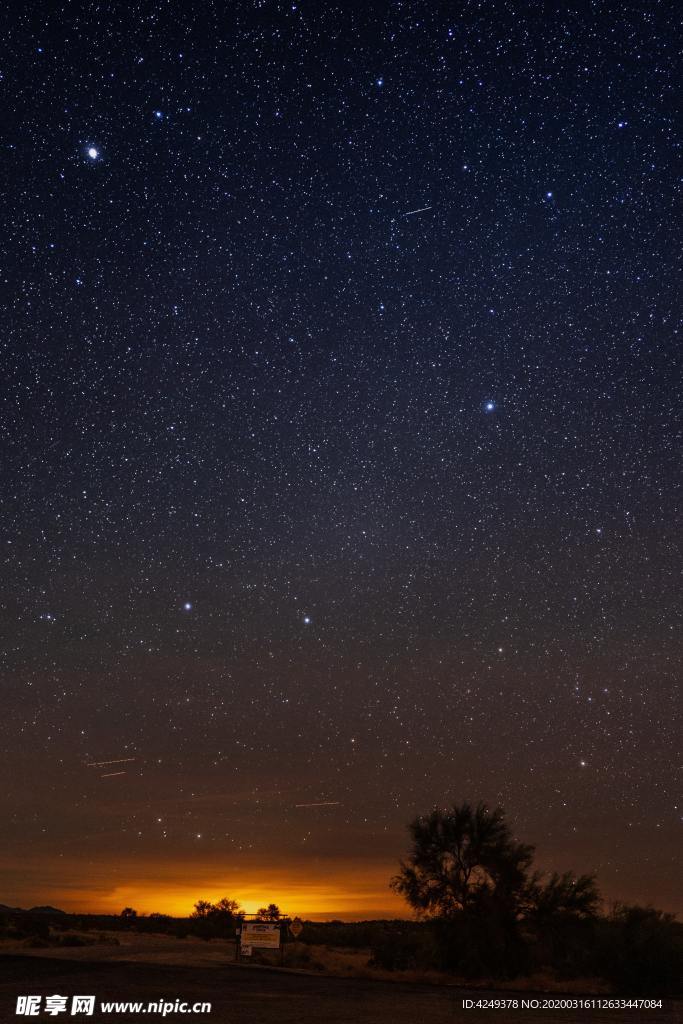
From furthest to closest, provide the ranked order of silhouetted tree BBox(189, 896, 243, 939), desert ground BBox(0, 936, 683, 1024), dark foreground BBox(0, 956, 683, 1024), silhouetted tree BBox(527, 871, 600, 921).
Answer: silhouetted tree BBox(189, 896, 243, 939) → silhouetted tree BBox(527, 871, 600, 921) → desert ground BBox(0, 936, 683, 1024) → dark foreground BBox(0, 956, 683, 1024)

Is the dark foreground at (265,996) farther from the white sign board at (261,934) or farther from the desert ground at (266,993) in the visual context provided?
the white sign board at (261,934)

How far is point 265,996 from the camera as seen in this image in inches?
806

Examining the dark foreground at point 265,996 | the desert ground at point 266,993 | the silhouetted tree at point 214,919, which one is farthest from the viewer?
the silhouetted tree at point 214,919

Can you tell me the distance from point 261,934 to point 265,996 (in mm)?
13393

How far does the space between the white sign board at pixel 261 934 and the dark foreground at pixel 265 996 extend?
14.3ft

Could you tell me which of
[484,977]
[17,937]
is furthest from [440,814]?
[17,937]

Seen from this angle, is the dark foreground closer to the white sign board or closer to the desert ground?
the desert ground

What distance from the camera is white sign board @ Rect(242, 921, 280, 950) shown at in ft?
107

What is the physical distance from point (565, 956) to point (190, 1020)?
16645 mm

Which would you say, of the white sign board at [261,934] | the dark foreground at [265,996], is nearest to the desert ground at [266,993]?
the dark foreground at [265,996]

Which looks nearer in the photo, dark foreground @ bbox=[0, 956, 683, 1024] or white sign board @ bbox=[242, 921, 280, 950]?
dark foreground @ bbox=[0, 956, 683, 1024]

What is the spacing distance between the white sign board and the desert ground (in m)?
1.74

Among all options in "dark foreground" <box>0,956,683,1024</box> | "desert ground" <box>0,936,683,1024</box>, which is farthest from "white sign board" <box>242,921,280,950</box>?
"dark foreground" <box>0,956,683,1024</box>

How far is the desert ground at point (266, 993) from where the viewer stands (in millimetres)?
16719
